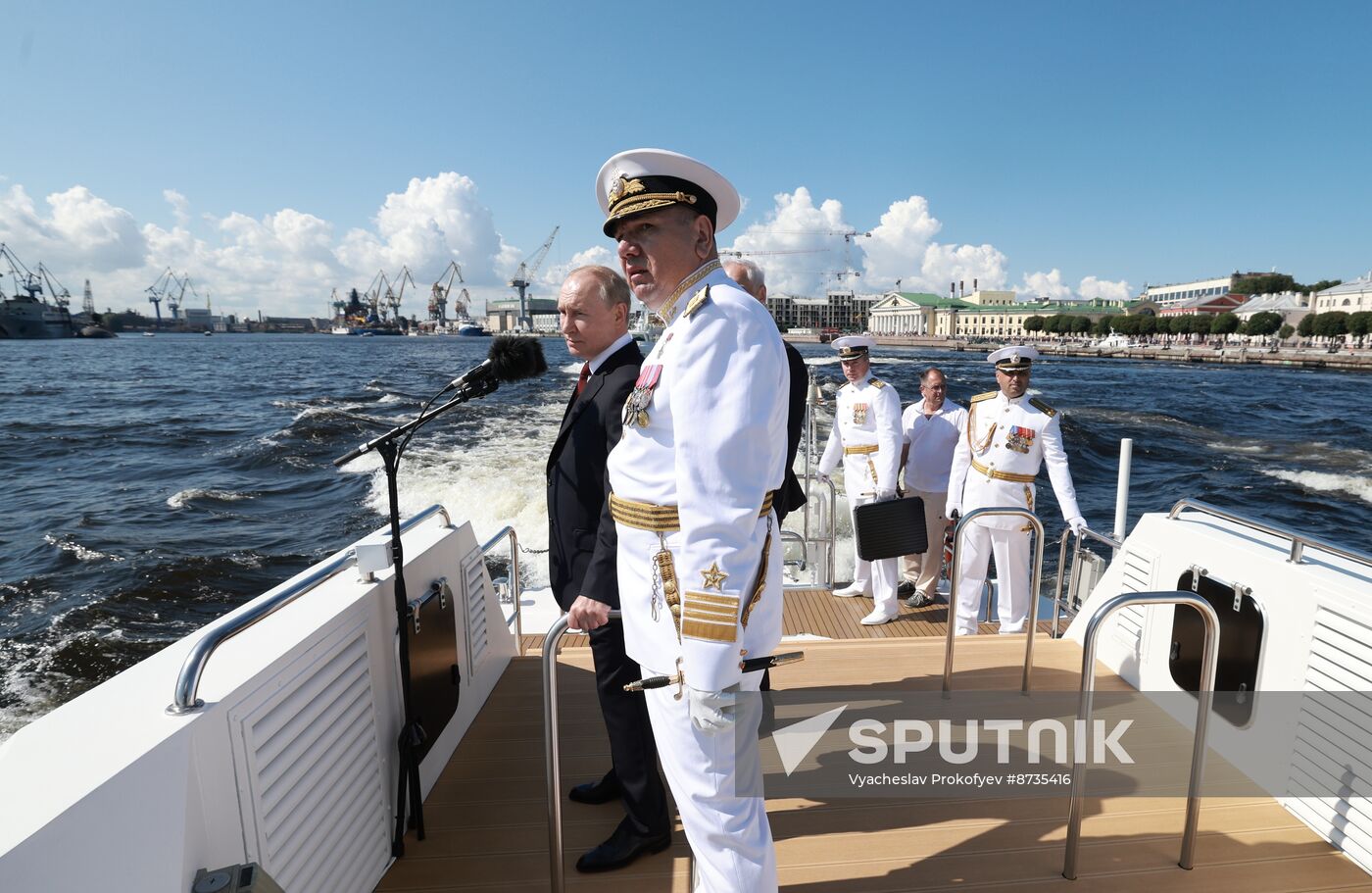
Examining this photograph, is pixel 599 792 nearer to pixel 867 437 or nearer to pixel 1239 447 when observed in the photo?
pixel 867 437

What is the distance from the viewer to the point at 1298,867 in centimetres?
214

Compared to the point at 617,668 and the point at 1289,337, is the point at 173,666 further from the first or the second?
the point at 1289,337

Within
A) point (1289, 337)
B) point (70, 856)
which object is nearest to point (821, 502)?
point (70, 856)

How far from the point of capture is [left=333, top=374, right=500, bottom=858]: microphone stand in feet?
6.64

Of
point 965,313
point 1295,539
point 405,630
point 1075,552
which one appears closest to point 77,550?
point 405,630

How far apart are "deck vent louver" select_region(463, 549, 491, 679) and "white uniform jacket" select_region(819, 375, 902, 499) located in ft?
9.16

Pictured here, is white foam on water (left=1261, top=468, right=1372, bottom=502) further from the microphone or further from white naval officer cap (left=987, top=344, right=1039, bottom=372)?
the microphone

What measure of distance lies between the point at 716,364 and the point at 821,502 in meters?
4.63

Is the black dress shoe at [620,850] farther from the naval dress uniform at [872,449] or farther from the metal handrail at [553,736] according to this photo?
the naval dress uniform at [872,449]

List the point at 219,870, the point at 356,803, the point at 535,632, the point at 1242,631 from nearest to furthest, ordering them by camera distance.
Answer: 1. the point at 219,870
2. the point at 356,803
3. the point at 1242,631
4. the point at 535,632

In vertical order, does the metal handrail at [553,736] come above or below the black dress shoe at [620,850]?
above

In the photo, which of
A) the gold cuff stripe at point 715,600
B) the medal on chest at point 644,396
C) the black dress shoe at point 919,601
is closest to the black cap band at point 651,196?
the medal on chest at point 644,396

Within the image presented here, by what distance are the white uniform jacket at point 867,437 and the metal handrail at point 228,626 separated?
3483 millimetres

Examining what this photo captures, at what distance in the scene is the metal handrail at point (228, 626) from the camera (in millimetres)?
1395
